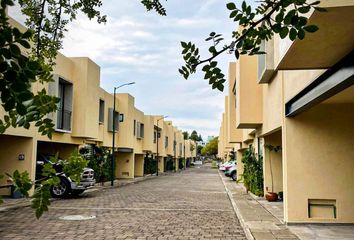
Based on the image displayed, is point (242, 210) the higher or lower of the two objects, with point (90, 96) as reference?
lower

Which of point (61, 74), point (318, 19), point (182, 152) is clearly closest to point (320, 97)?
point (318, 19)

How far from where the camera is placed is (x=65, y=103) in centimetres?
1995

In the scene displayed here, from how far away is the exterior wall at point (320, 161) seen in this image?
1016 centimetres

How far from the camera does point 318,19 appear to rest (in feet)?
16.5

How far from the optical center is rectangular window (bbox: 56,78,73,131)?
758 inches

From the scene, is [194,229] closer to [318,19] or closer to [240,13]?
[318,19]

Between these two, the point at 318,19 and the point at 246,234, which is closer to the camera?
the point at 318,19

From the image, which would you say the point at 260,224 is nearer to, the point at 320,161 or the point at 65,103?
the point at 320,161

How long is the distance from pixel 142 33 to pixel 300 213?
25.8 feet

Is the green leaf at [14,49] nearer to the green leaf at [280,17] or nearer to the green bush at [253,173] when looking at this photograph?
the green leaf at [280,17]

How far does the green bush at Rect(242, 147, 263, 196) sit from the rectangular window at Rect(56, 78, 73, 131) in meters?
9.09

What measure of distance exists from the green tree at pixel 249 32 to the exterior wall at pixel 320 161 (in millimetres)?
8607

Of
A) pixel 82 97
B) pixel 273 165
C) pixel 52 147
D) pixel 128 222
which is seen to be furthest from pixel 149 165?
pixel 128 222

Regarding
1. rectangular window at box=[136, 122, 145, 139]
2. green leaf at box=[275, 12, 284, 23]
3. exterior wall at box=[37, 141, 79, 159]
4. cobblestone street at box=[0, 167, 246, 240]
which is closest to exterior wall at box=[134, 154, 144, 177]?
rectangular window at box=[136, 122, 145, 139]
